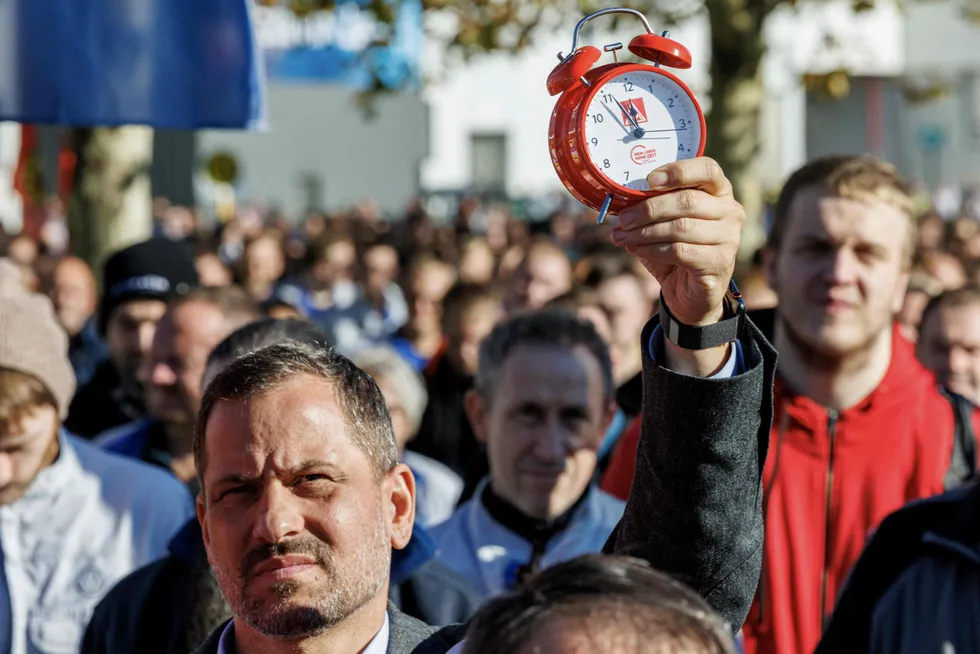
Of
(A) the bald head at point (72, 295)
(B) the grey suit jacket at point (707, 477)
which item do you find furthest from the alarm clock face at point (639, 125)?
(A) the bald head at point (72, 295)

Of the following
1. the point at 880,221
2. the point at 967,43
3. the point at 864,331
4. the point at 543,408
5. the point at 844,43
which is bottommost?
the point at 543,408

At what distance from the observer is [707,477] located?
89.4 inches

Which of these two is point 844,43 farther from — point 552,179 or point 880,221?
point 552,179

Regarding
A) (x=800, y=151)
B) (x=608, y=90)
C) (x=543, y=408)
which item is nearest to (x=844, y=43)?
(x=543, y=408)

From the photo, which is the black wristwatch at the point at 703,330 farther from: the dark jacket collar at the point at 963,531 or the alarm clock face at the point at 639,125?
the dark jacket collar at the point at 963,531

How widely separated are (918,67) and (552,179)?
35.3ft

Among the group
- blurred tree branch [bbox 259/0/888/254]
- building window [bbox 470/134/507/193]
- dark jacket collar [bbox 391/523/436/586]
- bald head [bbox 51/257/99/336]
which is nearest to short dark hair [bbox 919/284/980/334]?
dark jacket collar [bbox 391/523/436/586]

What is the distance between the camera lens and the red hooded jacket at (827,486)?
12.3 feet

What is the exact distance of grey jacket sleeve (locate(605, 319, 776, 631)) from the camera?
7.41ft

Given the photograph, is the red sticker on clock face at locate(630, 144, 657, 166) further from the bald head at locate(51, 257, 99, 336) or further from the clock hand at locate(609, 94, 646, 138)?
the bald head at locate(51, 257, 99, 336)

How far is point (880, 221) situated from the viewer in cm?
399

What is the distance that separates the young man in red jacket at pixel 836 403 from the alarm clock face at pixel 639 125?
165 centimetres

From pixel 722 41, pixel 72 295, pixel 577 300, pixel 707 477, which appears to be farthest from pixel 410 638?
pixel 722 41

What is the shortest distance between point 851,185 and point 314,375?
1963 mm
